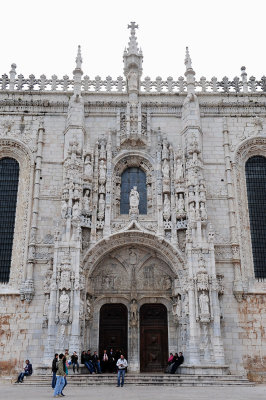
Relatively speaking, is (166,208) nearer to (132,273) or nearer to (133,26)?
(132,273)

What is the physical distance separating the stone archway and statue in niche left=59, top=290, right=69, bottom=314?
5.86ft

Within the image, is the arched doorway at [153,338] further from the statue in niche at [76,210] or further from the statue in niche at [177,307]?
the statue in niche at [76,210]

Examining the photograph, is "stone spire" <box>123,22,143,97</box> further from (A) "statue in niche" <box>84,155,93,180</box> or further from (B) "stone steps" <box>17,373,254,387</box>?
(B) "stone steps" <box>17,373,254,387</box>

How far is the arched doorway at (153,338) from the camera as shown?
804 inches

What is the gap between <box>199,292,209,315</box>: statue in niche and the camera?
18.9 metres

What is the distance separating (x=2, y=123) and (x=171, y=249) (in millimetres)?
11960

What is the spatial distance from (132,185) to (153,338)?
812 cm

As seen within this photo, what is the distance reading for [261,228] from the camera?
22312mm

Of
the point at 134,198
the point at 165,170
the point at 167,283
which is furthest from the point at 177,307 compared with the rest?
the point at 165,170

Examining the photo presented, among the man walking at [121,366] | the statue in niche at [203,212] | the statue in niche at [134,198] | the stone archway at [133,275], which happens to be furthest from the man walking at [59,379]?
the statue in niche at [203,212]

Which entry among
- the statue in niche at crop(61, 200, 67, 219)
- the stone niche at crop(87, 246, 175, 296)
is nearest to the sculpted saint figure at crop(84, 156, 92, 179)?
the statue in niche at crop(61, 200, 67, 219)

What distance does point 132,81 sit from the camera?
24656mm

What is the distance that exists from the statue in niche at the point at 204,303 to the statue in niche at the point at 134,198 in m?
5.64

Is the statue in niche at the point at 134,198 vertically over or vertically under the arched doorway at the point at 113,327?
over
